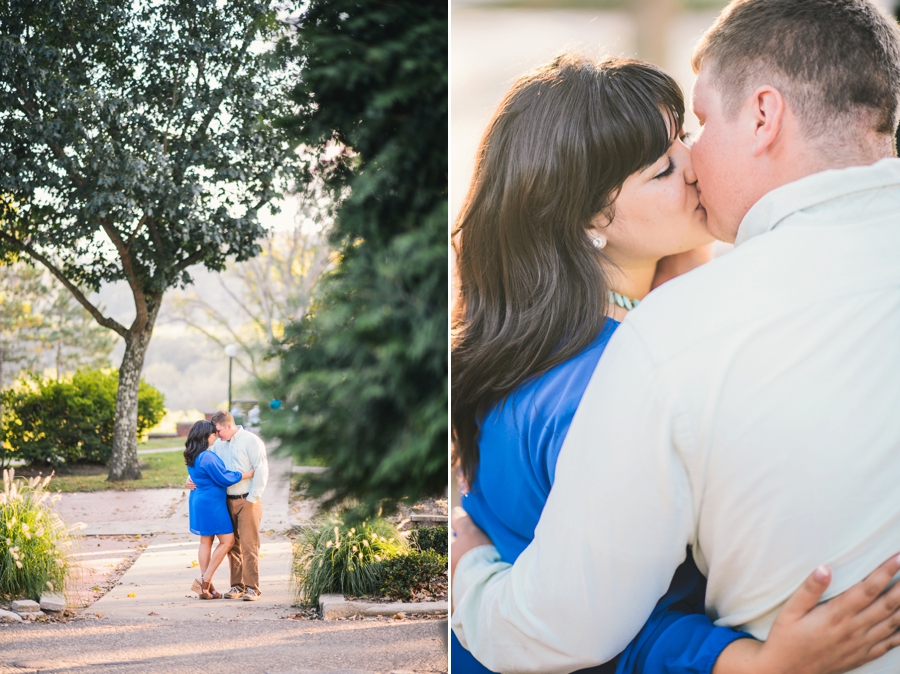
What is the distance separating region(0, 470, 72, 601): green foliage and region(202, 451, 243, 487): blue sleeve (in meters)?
0.69

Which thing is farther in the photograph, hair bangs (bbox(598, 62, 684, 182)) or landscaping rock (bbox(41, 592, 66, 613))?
landscaping rock (bbox(41, 592, 66, 613))

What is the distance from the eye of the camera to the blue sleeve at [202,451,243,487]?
11.3ft

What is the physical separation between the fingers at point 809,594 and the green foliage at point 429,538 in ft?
6.17

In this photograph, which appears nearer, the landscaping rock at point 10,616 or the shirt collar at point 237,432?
the landscaping rock at point 10,616

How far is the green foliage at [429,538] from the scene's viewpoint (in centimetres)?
356

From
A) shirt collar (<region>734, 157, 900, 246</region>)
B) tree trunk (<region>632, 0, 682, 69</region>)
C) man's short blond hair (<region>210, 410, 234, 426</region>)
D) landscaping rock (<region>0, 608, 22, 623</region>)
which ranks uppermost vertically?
tree trunk (<region>632, 0, 682, 69</region>)

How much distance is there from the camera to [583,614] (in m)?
2.10

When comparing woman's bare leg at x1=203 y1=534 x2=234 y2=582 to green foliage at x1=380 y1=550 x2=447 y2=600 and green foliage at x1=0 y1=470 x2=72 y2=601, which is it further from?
green foliage at x1=380 y1=550 x2=447 y2=600

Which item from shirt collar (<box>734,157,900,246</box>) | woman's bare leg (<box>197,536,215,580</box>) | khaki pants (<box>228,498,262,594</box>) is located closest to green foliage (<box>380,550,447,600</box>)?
khaki pants (<box>228,498,262,594</box>)

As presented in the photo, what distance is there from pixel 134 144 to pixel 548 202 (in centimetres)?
209

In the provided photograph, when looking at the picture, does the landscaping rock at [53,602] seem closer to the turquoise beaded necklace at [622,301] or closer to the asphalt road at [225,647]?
the asphalt road at [225,647]

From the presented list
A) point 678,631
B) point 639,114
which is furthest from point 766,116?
point 678,631

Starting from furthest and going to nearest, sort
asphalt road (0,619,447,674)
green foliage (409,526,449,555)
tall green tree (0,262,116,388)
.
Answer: green foliage (409,526,449,555), tall green tree (0,262,116,388), asphalt road (0,619,447,674)

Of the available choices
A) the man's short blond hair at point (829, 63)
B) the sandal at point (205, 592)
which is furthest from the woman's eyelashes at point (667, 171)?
the sandal at point (205, 592)
